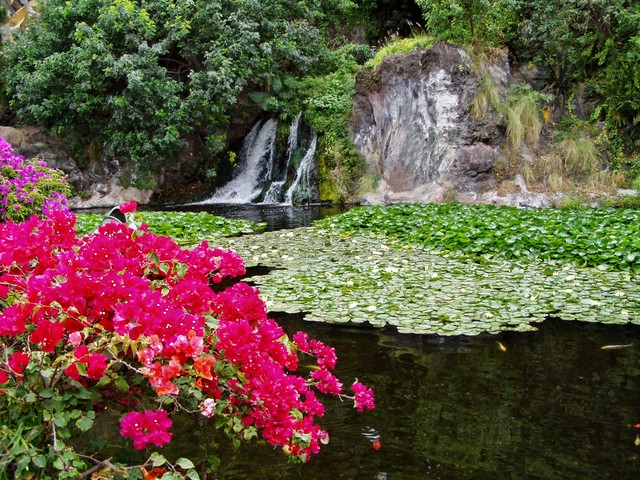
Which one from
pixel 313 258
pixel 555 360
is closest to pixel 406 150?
pixel 313 258

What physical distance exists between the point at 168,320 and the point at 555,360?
137 inches

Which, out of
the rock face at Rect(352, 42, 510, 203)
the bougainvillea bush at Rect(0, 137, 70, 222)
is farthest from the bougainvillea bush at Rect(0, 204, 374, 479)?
the rock face at Rect(352, 42, 510, 203)

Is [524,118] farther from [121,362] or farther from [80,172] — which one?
[121,362]

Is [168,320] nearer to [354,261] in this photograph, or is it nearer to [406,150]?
[354,261]

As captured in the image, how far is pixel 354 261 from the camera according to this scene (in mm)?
7848

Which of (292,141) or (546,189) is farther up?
(292,141)

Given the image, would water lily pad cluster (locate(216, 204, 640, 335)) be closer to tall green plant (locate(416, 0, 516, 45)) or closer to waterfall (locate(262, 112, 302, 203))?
tall green plant (locate(416, 0, 516, 45))

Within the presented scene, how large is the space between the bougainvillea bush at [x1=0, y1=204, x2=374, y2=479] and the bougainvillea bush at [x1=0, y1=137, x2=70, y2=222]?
5859 mm

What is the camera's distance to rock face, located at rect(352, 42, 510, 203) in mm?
13250

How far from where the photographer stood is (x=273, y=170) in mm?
17031

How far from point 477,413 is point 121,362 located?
8.09 feet

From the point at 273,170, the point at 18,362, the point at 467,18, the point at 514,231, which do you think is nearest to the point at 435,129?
the point at 467,18

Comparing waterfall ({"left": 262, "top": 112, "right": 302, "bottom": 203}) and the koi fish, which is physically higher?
waterfall ({"left": 262, "top": 112, "right": 302, "bottom": 203})

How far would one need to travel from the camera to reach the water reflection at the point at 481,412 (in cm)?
310
